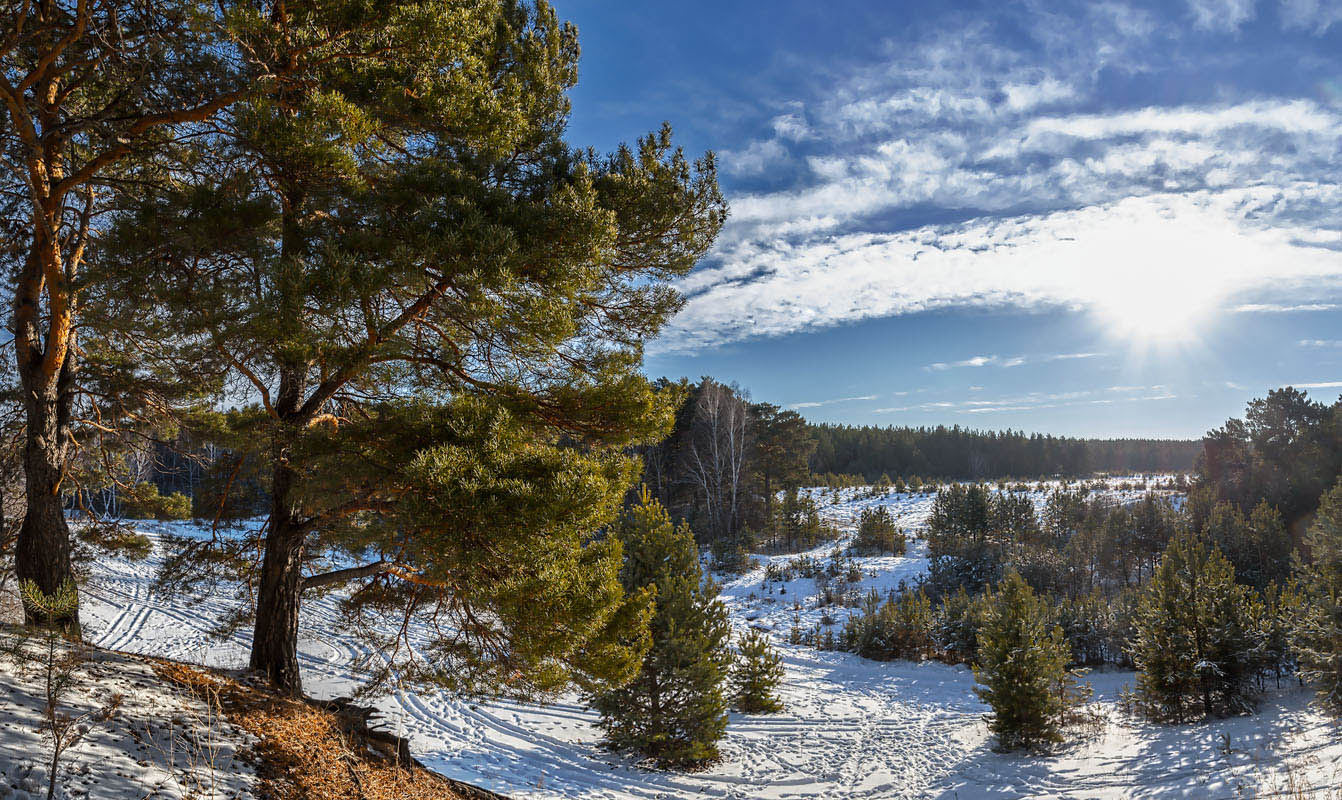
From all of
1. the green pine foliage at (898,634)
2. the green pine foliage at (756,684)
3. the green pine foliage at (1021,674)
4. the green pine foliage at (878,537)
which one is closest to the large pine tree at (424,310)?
the green pine foliage at (756,684)

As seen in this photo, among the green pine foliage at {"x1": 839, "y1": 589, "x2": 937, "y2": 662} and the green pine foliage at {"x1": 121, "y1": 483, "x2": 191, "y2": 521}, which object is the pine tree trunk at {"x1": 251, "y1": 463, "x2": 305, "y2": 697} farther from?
the green pine foliage at {"x1": 839, "y1": 589, "x2": 937, "y2": 662}

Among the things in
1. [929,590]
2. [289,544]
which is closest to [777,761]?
[289,544]

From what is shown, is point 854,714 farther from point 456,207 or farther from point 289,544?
point 456,207

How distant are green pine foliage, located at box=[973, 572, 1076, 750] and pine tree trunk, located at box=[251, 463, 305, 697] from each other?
10033mm

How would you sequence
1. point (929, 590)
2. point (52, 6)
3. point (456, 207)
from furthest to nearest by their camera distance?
point (929, 590)
point (52, 6)
point (456, 207)

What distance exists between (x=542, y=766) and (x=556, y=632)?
482 cm

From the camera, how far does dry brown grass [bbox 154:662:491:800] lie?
4289 millimetres

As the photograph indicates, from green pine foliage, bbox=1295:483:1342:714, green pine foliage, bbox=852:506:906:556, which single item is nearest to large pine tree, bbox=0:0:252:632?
green pine foliage, bbox=1295:483:1342:714

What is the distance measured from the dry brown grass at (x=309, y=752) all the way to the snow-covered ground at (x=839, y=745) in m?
1.58

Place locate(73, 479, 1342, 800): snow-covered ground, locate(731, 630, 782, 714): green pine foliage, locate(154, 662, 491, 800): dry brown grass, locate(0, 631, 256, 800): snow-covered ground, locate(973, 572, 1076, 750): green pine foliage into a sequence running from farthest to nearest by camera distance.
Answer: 1. locate(731, 630, 782, 714): green pine foliage
2. locate(973, 572, 1076, 750): green pine foliage
3. locate(73, 479, 1342, 800): snow-covered ground
4. locate(154, 662, 491, 800): dry brown grass
5. locate(0, 631, 256, 800): snow-covered ground

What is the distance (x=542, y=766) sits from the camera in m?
8.43

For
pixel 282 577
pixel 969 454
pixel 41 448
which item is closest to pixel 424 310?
pixel 282 577

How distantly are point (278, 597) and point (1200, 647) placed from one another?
13711mm

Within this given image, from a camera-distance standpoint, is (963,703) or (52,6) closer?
(52,6)
